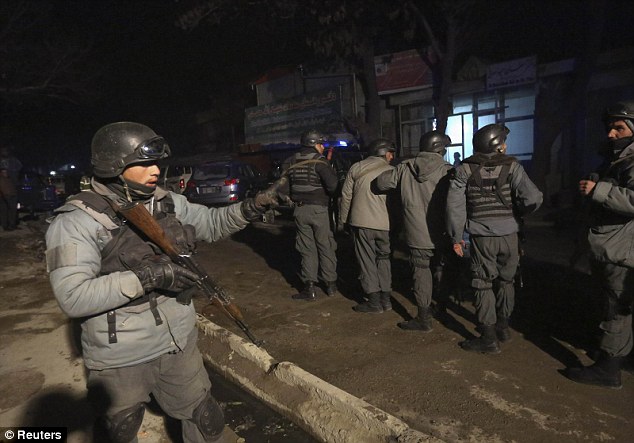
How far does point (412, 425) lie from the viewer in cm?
288

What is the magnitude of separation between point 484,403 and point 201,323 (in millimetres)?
2728

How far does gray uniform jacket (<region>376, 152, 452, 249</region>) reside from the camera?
4379 millimetres

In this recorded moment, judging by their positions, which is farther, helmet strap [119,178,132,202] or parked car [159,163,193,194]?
parked car [159,163,193,194]

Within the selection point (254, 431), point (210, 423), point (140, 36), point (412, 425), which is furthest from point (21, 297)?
point (140, 36)

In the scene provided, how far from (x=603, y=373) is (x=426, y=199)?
2035 millimetres

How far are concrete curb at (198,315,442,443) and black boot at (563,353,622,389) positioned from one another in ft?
4.81

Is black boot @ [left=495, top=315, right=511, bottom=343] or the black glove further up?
the black glove

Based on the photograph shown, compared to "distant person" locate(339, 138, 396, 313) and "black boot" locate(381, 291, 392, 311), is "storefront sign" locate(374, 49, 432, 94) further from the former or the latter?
"black boot" locate(381, 291, 392, 311)

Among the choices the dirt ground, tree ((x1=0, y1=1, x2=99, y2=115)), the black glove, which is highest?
tree ((x1=0, y1=1, x2=99, y2=115))

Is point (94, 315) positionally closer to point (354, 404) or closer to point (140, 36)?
point (354, 404)

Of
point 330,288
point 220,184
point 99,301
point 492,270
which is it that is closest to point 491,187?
point 492,270

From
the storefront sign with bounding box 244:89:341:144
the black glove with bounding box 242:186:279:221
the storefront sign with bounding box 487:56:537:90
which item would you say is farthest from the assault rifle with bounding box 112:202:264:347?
the storefront sign with bounding box 244:89:341:144

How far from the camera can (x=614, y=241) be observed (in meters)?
3.04

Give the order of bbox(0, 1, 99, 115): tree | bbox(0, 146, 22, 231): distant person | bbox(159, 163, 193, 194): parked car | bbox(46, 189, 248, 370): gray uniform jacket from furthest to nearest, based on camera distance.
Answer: bbox(0, 1, 99, 115): tree < bbox(159, 163, 193, 194): parked car < bbox(0, 146, 22, 231): distant person < bbox(46, 189, 248, 370): gray uniform jacket
